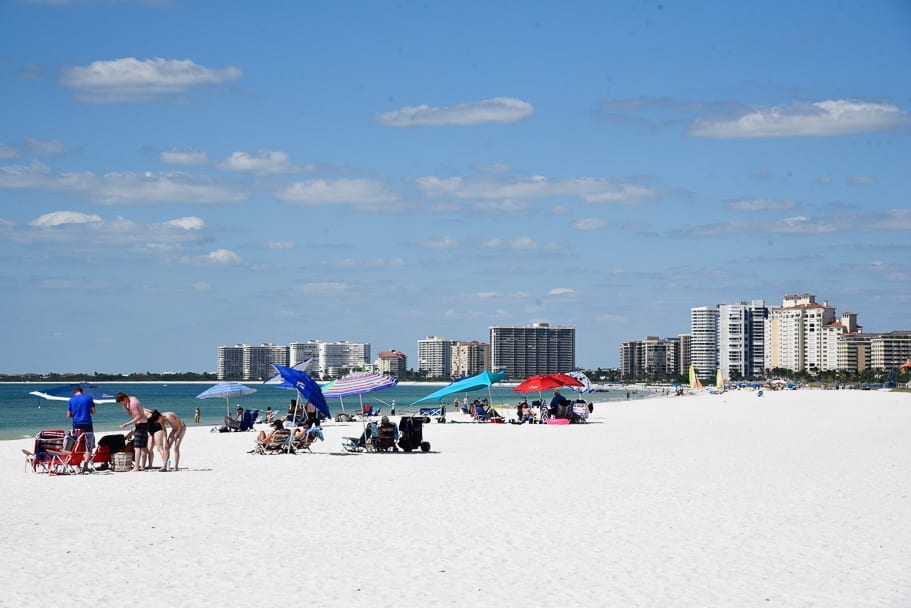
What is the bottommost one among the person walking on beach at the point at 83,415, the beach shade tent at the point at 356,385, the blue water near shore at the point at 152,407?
the blue water near shore at the point at 152,407

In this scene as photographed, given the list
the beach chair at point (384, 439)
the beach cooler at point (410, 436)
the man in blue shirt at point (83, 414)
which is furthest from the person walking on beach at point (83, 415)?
the beach cooler at point (410, 436)

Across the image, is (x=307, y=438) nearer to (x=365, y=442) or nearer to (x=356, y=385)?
(x=365, y=442)

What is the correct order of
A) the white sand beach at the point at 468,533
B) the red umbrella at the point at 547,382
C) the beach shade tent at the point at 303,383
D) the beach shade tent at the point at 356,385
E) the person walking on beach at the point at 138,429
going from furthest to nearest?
the red umbrella at the point at 547,382, the beach shade tent at the point at 356,385, the beach shade tent at the point at 303,383, the person walking on beach at the point at 138,429, the white sand beach at the point at 468,533

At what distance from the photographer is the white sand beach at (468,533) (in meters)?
7.76

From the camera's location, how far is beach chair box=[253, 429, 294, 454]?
68.0 ft

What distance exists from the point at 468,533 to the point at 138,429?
8.21 m

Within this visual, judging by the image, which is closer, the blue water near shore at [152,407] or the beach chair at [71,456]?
the beach chair at [71,456]

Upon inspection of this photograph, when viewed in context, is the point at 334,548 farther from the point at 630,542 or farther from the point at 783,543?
the point at 783,543

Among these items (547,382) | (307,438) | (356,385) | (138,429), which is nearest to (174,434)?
(138,429)

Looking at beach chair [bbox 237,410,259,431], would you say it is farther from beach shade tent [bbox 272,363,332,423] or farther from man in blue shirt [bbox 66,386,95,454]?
man in blue shirt [bbox 66,386,95,454]

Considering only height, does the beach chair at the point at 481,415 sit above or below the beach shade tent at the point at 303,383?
below

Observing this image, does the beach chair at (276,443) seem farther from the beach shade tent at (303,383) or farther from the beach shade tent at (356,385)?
the beach shade tent at (356,385)

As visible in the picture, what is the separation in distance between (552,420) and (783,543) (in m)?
24.0

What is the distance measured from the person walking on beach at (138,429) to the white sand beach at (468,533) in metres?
0.41
